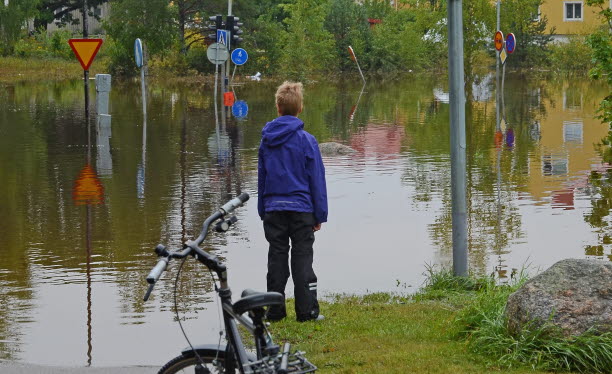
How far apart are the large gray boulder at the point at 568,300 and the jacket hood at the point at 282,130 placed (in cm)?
201

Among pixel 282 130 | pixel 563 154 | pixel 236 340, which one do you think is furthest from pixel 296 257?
pixel 563 154

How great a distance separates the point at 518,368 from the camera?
6.52m

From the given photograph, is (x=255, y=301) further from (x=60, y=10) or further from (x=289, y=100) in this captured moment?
(x=60, y=10)

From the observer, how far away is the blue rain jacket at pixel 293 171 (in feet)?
26.3

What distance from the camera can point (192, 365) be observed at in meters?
5.13

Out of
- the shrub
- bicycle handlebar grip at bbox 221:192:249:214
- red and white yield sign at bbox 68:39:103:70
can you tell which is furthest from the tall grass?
the shrub

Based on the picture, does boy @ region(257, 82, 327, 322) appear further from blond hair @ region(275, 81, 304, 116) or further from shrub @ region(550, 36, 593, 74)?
shrub @ region(550, 36, 593, 74)

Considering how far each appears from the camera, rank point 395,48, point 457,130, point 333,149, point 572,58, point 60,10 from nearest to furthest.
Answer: point 457,130, point 333,149, point 572,58, point 395,48, point 60,10

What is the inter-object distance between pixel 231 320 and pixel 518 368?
2235 mm

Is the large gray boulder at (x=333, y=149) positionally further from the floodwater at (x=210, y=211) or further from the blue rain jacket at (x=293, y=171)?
the blue rain jacket at (x=293, y=171)

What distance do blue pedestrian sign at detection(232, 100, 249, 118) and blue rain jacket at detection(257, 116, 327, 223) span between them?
2206 cm

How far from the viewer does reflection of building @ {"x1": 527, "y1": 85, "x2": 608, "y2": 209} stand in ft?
51.7

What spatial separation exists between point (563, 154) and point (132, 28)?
3912 cm

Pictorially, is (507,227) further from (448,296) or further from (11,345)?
(11,345)
